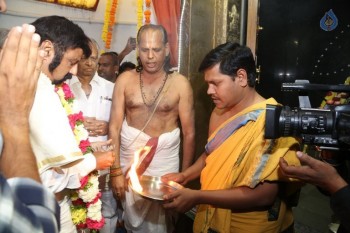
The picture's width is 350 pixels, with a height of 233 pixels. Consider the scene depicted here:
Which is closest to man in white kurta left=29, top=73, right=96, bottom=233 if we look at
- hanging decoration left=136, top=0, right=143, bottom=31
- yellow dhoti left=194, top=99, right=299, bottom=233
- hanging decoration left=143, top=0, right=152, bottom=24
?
yellow dhoti left=194, top=99, right=299, bottom=233

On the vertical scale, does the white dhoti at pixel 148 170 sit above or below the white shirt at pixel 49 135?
below

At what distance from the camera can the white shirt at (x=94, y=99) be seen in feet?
12.0

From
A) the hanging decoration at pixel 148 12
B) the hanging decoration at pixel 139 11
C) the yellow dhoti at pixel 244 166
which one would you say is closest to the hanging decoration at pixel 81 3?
the hanging decoration at pixel 139 11

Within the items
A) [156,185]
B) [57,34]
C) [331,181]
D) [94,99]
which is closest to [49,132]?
[57,34]

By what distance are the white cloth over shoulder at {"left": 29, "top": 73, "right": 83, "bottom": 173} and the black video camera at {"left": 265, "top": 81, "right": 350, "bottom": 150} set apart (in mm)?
1209

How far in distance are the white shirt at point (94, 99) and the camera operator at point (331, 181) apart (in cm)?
269

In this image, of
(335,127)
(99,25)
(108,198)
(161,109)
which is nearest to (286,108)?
(335,127)

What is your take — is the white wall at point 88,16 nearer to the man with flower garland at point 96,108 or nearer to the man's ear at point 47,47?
the man with flower garland at point 96,108

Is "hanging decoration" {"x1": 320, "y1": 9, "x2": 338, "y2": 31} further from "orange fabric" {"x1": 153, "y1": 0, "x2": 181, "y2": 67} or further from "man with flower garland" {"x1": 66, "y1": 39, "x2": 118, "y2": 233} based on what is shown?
"man with flower garland" {"x1": 66, "y1": 39, "x2": 118, "y2": 233}

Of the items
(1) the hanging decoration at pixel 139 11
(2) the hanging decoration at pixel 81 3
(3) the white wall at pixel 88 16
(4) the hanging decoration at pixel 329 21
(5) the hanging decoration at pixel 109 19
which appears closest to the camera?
(3) the white wall at pixel 88 16

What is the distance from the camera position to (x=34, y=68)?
41.9 inches

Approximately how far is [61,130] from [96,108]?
1956 mm

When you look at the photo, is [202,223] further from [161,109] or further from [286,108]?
[161,109]

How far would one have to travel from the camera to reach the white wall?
4.27 metres
